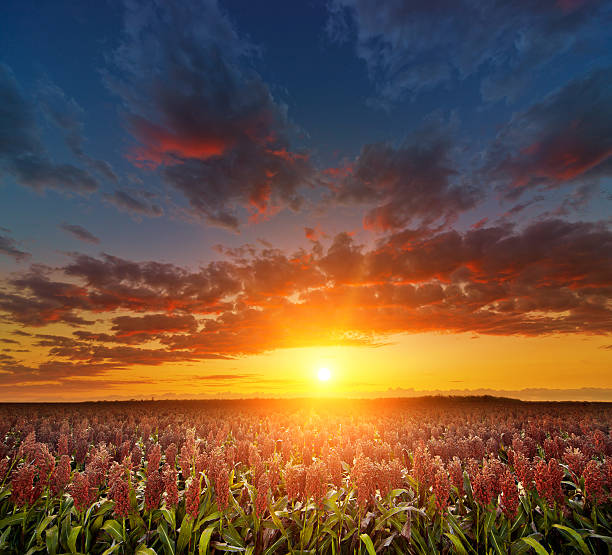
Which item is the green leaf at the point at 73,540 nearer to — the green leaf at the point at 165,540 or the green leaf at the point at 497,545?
the green leaf at the point at 165,540

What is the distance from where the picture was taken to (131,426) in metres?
18.0

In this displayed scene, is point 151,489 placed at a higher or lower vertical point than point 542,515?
higher

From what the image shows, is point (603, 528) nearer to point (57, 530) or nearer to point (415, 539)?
point (415, 539)

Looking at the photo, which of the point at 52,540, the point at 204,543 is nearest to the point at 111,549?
the point at 52,540

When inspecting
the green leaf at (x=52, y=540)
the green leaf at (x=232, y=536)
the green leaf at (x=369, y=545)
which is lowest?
the green leaf at (x=52, y=540)

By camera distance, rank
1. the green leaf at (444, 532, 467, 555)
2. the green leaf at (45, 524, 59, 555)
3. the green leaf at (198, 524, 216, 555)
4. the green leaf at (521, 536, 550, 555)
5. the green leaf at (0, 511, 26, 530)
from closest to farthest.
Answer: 1. the green leaf at (521, 536, 550, 555)
2. the green leaf at (444, 532, 467, 555)
3. the green leaf at (198, 524, 216, 555)
4. the green leaf at (45, 524, 59, 555)
5. the green leaf at (0, 511, 26, 530)

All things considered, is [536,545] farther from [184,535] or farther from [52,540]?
[52,540]

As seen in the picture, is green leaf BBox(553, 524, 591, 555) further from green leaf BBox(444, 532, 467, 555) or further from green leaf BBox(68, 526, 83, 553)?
green leaf BBox(68, 526, 83, 553)

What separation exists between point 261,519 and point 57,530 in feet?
12.8

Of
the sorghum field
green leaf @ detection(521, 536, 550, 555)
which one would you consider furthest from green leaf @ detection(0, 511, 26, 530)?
green leaf @ detection(521, 536, 550, 555)

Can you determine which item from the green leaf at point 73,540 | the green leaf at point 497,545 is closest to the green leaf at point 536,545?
the green leaf at point 497,545

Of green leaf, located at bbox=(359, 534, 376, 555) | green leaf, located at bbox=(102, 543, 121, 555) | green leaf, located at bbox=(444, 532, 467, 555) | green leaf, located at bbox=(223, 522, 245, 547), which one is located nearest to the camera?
green leaf, located at bbox=(359, 534, 376, 555)

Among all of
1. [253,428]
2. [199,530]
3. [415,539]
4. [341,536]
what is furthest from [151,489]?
[253,428]

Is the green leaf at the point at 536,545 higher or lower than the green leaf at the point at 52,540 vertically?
higher
